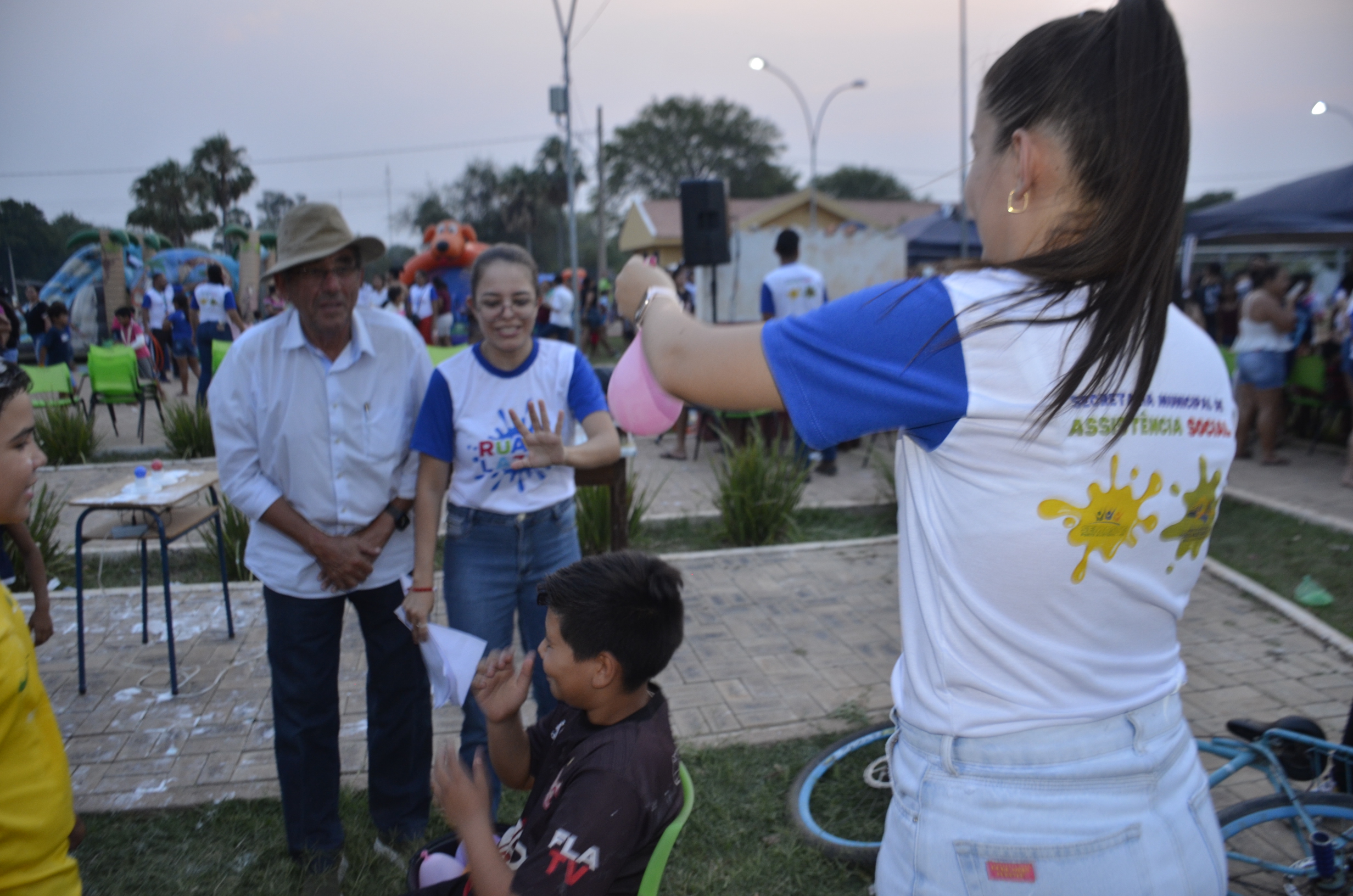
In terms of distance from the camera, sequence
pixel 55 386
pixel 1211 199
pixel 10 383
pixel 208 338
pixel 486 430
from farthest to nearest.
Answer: pixel 1211 199 → pixel 208 338 → pixel 55 386 → pixel 486 430 → pixel 10 383

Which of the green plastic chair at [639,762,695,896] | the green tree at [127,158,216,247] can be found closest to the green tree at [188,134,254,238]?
the green tree at [127,158,216,247]

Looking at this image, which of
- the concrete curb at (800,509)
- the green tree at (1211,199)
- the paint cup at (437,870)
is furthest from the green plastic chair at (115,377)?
the green tree at (1211,199)

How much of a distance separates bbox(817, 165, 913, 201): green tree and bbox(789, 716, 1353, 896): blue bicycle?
248ft

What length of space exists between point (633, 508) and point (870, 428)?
5846 millimetres

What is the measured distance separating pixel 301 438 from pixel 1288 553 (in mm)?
6642

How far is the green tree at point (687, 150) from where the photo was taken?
7156 centimetres

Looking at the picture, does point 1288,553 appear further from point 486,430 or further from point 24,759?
point 24,759

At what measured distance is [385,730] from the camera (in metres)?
3.14

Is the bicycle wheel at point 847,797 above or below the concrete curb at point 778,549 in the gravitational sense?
below

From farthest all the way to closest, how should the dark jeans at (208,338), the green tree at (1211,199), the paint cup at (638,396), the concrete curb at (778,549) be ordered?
the green tree at (1211,199) < the dark jeans at (208,338) < the concrete curb at (778,549) < the paint cup at (638,396)

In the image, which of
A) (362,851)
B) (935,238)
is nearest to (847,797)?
(362,851)

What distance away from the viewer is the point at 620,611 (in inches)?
77.4

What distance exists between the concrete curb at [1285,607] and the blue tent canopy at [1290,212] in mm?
7088

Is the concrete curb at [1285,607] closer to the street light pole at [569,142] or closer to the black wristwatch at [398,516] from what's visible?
the black wristwatch at [398,516]
